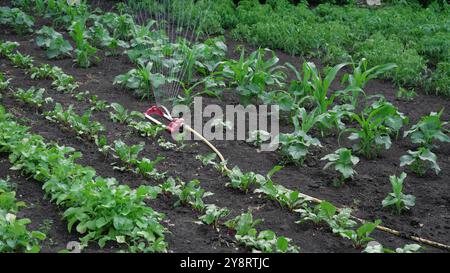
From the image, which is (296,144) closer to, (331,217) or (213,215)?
(331,217)

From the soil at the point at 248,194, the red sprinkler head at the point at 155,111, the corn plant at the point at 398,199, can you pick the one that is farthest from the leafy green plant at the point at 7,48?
the corn plant at the point at 398,199

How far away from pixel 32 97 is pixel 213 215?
2.44m

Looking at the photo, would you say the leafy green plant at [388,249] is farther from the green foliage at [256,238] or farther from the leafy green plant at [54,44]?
the leafy green plant at [54,44]

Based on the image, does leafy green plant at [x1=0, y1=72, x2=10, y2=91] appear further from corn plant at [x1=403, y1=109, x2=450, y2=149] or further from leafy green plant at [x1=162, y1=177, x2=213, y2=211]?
corn plant at [x1=403, y1=109, x2=450, y2=149]

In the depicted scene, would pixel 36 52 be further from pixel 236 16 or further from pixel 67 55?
pixel 236 16

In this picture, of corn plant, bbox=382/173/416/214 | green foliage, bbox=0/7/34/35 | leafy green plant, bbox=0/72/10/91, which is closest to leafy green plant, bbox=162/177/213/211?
corn plant, bbox=382/173/416/214

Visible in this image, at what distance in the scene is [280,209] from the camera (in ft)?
17.0

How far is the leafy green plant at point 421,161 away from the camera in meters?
5.70

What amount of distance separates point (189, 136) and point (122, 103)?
2.78 ft

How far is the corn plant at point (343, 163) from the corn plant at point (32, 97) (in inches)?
93.0

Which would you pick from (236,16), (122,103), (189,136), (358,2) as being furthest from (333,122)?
(358,2)

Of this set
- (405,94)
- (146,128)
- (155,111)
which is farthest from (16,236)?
(405,94)

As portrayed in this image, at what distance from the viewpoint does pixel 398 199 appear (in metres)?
5.17

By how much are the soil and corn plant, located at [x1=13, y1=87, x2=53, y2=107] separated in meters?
0.06
